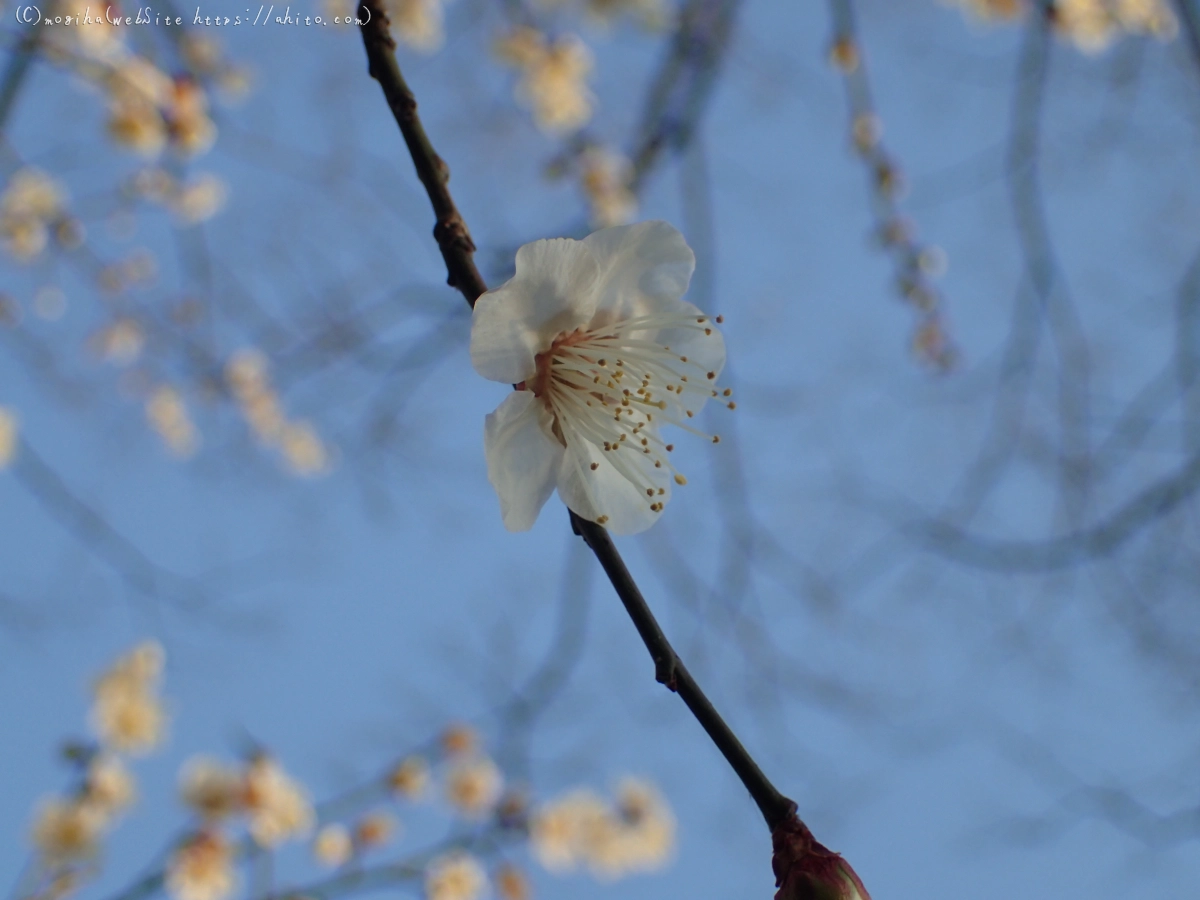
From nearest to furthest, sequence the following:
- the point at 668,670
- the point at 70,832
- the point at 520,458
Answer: the point at 668,670, the point at 520,458, the point at 70,832

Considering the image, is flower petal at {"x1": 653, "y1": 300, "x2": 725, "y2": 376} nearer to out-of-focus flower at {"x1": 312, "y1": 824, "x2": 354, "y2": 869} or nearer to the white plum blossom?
the white plum blossom

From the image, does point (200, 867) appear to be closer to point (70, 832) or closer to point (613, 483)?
point (70, 832)

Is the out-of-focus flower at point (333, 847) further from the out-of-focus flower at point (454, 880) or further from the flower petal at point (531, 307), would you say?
the flower petal at point (531, 307)

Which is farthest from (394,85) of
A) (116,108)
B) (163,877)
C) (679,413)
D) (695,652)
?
(116,108)

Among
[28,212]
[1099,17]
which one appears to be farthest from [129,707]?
[1099,17]

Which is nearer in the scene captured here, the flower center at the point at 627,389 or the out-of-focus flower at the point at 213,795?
the flower center at the point at 627,389

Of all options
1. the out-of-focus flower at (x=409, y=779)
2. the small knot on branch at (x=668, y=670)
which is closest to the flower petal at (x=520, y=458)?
the small knot on branch at (x=668, y=670)

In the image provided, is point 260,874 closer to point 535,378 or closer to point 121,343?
point 535,378
